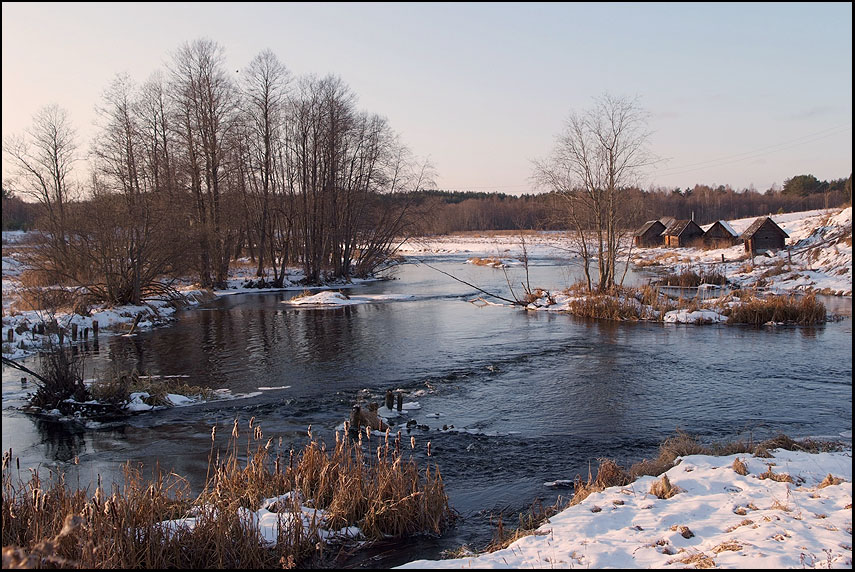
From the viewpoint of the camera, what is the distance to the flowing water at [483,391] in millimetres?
9055

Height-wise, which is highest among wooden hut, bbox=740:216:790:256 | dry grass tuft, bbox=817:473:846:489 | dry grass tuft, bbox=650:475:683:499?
wooden hut, bbox=740:216:790:256

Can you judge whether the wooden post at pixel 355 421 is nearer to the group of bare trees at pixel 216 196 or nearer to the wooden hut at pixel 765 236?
the group of bare trees at pixel 216 196

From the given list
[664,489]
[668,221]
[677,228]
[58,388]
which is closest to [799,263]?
[677,228]

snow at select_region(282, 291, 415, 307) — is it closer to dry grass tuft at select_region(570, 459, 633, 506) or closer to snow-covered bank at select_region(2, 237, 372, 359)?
snow-covered bank at select_region(2, 237, 372, 359)

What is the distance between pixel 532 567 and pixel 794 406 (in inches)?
359


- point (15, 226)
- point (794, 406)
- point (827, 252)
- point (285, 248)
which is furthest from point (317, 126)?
point (794, 406)

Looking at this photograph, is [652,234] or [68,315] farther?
[652,234]

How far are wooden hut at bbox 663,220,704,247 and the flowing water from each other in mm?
38343

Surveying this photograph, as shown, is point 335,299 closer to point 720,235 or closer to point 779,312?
point 779,312

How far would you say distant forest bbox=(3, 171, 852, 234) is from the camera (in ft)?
121

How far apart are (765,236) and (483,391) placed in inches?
1722

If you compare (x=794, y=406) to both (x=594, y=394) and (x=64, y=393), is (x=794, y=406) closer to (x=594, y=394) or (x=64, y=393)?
(x=594, y=394)

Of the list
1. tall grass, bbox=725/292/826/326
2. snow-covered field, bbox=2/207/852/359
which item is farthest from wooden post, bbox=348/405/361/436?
tall grass, bbox=725/292/826/326

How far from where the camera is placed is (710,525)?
5824 mm
